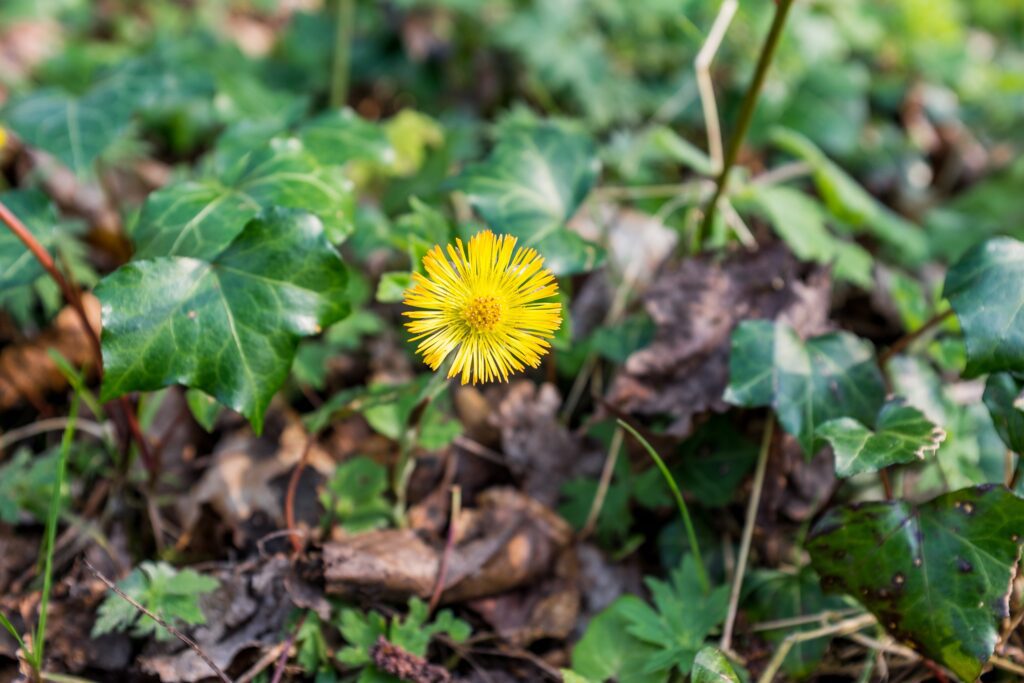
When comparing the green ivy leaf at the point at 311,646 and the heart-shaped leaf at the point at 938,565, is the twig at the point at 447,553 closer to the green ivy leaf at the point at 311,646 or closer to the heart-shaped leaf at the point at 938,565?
the green ivy leaf at the point at 311,646

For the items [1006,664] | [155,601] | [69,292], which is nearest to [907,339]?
[1006,664]

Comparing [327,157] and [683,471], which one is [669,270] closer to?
[683,471]

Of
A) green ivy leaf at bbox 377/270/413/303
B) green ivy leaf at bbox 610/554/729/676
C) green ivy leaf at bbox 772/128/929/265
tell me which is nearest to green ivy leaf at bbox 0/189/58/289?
green ivy leaf at bbox 377/270/413/303

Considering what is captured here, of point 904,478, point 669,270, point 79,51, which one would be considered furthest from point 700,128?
point 79,51

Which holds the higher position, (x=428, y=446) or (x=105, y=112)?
(x=105, y=112)

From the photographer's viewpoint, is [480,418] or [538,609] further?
[480,418]

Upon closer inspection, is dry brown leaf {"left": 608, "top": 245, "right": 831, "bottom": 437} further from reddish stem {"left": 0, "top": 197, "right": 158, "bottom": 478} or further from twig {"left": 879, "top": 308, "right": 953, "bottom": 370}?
reddish stem {"left": 0, "top": 197, "right": 158, "bottom": 478}

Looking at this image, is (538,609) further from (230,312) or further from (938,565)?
(230,312)
